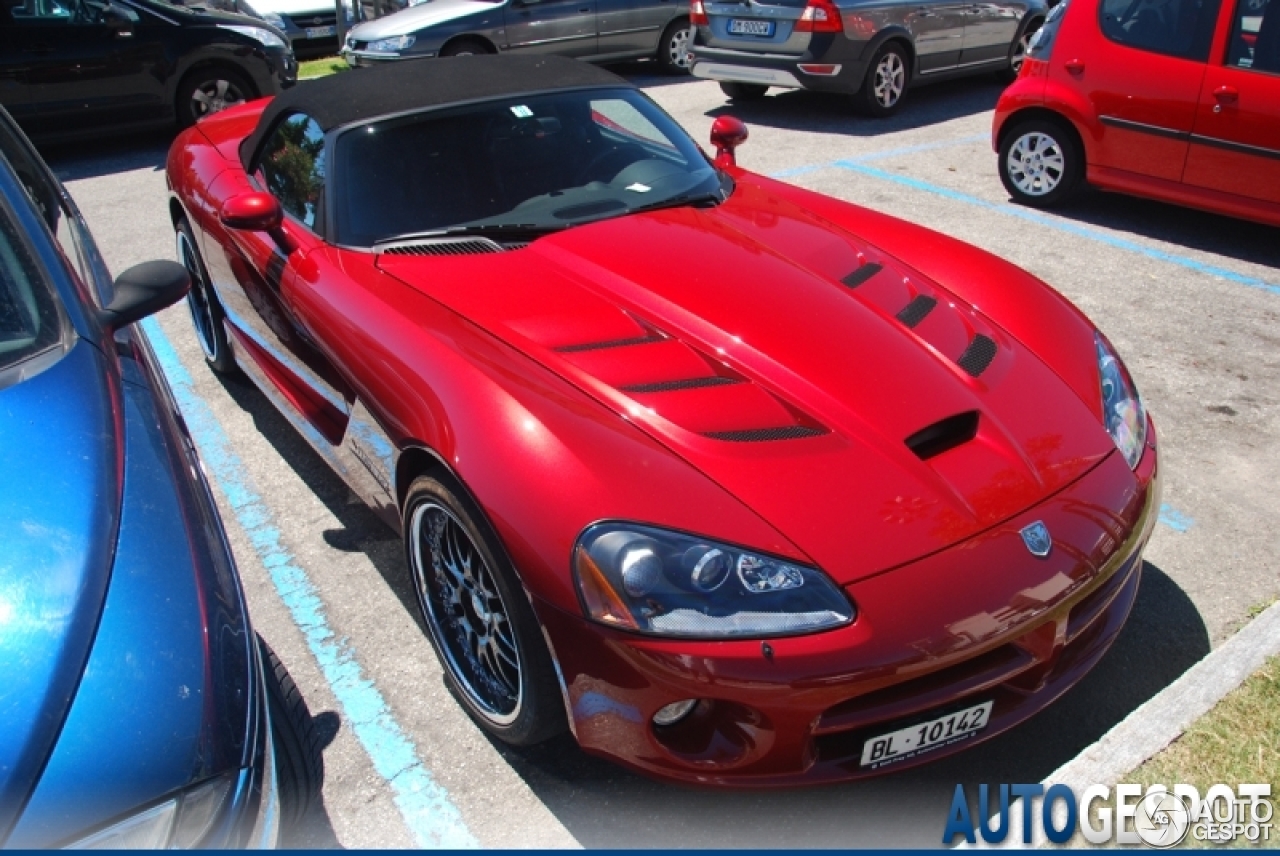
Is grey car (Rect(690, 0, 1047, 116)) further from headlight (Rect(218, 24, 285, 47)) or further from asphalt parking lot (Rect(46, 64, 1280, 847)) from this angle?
headlight (Rect(218, 24, 285, 47))

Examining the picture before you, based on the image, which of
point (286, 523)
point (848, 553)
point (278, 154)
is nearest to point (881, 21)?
point (278, 154)

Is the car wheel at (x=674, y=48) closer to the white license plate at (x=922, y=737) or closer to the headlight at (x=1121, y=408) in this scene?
the headlight at (x=1121, y=408)

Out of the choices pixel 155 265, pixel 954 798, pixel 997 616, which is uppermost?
pixel 155 265

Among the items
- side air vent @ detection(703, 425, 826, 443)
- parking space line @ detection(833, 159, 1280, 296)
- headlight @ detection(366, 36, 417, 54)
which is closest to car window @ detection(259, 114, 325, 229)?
side air vent @ detection(703, 425, 826, 443)

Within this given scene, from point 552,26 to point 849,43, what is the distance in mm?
3420

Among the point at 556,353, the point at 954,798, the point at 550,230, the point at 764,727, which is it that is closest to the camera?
the point at 764,727

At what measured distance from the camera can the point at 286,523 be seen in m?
4.07

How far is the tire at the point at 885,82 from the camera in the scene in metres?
9.41

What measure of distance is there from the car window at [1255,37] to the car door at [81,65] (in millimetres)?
8177

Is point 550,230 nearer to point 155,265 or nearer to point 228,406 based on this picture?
point 155,265

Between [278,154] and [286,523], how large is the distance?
4.67 ft

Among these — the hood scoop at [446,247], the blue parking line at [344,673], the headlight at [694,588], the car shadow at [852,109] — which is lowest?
the blue parking line at [344,673]

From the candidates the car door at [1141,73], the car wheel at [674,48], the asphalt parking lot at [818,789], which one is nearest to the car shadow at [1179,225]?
the asphalt parking lot at [818,789]

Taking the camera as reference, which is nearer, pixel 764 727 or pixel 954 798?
pixel 764 727
